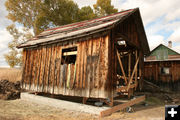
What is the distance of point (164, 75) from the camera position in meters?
16.8

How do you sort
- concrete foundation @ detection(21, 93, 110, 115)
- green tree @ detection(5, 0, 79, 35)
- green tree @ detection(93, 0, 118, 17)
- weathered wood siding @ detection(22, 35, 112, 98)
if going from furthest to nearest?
green tree @ detection(93, 0, 118, 17), green tree @ detection(5, 0, 79, 35), weathered wood siding @ detection(22, 35, 112, 98), concrete foundation @ detection(21, 93, 110, 115)

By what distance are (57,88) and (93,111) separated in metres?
3.17

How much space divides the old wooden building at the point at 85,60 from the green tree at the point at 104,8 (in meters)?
17.4

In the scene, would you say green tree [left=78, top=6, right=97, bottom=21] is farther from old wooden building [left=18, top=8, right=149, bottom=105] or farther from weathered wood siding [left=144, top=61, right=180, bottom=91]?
old wooden building [left=18, top=8, right=149, bottom=105]

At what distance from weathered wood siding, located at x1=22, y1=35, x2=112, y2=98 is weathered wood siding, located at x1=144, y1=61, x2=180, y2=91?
12717 millimetres

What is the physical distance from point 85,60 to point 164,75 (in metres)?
13.4

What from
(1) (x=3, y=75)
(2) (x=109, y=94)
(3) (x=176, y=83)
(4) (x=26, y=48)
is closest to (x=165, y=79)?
(3) (x=176, y=83)

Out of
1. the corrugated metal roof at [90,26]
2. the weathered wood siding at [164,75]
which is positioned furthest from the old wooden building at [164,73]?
the corrugated metal roof at [90,26]

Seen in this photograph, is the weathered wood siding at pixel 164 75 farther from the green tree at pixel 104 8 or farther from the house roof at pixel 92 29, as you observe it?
the green tree at pixel 104 8

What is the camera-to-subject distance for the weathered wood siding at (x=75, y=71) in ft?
22.6

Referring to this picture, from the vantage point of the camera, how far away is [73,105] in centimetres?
752

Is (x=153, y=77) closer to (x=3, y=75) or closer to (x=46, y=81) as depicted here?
(x=46, y=81)

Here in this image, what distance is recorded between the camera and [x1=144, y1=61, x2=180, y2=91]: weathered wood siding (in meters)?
16.0

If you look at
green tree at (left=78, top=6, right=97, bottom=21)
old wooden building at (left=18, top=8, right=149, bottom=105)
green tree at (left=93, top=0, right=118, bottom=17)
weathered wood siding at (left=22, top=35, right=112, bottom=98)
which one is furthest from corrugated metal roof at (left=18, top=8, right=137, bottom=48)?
green tree at (left=93, top=0, right=118, bottom=17)
